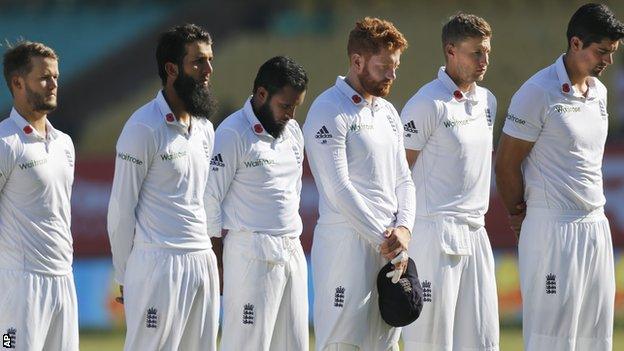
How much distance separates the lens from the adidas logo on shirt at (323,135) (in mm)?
6594

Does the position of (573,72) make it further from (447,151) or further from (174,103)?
(174,103)

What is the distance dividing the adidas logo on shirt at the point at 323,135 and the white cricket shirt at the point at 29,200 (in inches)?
45.5

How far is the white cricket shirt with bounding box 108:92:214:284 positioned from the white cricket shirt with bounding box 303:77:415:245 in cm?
59

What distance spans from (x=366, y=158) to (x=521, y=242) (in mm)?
1201

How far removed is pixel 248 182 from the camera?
6879mm

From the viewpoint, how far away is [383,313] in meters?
6.61

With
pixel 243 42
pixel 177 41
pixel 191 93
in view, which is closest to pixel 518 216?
pixel 191 93

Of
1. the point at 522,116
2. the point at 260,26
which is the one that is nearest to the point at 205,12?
the point at 260,26

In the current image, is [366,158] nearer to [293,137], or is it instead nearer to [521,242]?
[293,137]

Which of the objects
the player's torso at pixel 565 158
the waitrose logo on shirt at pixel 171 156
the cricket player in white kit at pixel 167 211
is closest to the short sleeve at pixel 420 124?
the player's torso at pixel 565 158

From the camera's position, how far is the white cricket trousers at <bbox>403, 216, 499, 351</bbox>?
7059 mm

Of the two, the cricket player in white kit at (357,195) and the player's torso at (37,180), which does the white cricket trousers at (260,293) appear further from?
the player's torso at (37,180)

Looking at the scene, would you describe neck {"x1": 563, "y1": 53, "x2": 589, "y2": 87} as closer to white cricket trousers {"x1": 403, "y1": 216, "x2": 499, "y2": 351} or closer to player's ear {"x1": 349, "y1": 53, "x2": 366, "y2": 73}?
white cricket trousers {"x1": 403, "y1": 216, "x2": 499, "y2": 351}

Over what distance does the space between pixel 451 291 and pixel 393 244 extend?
2.23 ft
